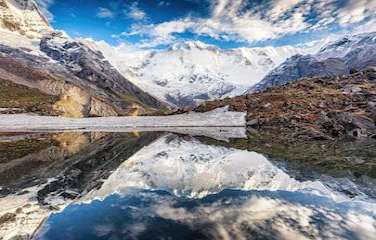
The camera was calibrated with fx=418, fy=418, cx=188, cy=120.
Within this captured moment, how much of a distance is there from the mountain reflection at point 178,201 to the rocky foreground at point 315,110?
29609mm

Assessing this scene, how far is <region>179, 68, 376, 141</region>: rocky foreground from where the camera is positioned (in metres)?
65.0

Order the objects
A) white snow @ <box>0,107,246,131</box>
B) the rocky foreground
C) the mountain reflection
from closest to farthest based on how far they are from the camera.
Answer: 1. the mountain reflection
2. the rocky foreground
3. white snow @ <box>0,107,246,131</box>

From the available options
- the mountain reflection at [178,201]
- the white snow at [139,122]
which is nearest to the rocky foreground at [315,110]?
the white snow at [139,122]

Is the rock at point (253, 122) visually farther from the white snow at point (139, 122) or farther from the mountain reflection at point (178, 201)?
the mountain reflection at point (178, 201)

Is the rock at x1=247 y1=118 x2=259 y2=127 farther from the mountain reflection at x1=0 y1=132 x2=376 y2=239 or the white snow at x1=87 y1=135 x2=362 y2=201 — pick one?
the mountain reflection at x1=0 y1=132 x2=376 y2=239

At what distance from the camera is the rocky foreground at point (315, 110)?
213 ft

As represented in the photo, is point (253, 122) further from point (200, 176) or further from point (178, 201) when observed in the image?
point (178, 201)

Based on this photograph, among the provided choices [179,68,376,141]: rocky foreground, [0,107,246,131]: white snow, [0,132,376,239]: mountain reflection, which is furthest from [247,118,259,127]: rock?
[0,132,376,239]: mountain reflection

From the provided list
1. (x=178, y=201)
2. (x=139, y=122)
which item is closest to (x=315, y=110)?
(x=139, y=122)

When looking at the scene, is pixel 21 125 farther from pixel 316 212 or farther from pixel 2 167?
pixel 316 212

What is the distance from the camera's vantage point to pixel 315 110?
80062 mm

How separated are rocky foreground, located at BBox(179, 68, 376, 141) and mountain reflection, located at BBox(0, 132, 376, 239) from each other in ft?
97.1

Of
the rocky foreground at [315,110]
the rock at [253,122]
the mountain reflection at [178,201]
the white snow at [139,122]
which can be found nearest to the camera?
the mountain reflection at [178,201]

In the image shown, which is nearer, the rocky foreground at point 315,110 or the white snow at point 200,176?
the white snow at point 200,176
